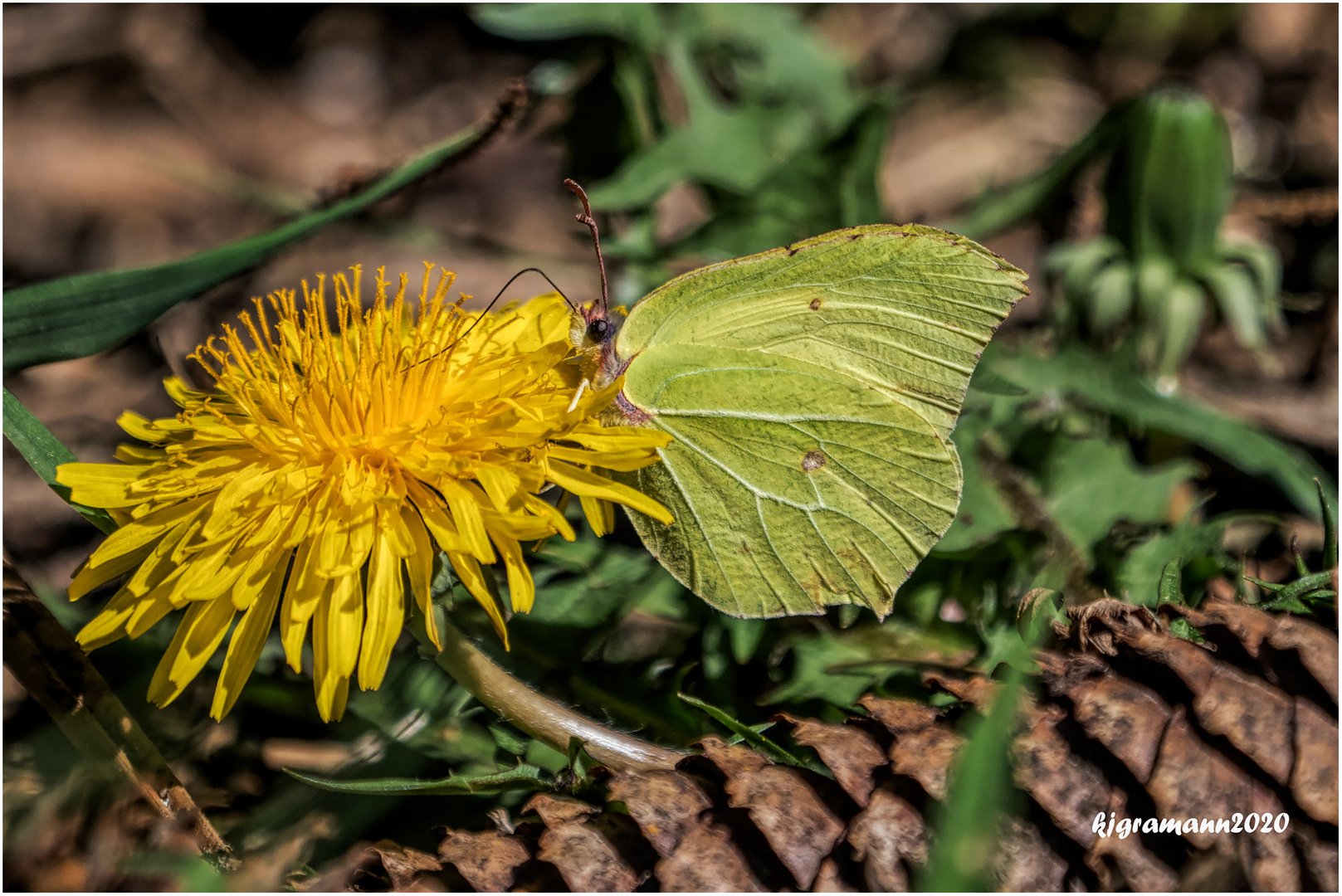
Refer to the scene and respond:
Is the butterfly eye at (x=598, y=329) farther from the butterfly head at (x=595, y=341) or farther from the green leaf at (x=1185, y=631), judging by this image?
the green leaf at (x=1185, y=631)

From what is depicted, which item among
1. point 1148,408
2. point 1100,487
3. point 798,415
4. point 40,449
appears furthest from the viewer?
point 1148,408

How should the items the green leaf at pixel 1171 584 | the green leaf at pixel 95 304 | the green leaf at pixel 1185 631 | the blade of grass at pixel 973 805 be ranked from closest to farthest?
the blade of grass at pixel 973 805
the green leaf at pixel 1185 631
the green leaf at pixel 1171 584
the green leaf at pixel 95 304

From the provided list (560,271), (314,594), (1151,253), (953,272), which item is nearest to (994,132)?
(1151,253)

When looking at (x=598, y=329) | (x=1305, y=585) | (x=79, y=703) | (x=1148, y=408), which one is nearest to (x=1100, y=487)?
(x=1148, y=408)

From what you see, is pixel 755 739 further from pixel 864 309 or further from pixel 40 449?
pixel 40 449

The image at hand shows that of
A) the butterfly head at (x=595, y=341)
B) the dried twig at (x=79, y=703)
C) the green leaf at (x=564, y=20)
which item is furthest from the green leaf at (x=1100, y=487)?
the dried twig at (x=79, y=703)

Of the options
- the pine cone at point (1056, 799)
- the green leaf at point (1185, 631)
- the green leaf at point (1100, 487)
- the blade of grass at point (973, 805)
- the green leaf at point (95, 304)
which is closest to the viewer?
the blade of grass at point (973, 805)
